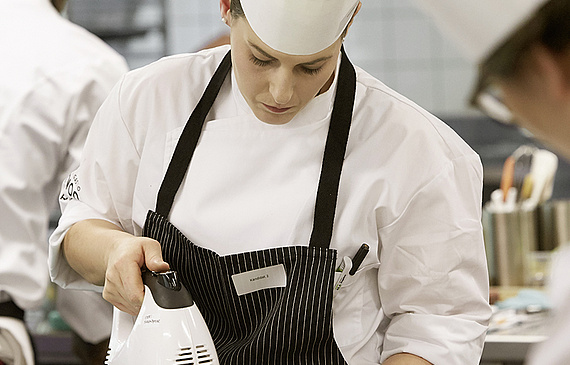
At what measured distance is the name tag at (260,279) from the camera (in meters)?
1.21

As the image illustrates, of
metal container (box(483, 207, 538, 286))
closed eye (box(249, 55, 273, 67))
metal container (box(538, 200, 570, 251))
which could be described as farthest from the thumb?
metal container (box(538, 200, 570, 251))

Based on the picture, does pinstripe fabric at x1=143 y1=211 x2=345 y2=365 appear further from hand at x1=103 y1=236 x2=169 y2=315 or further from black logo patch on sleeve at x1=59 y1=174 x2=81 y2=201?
black logo patch on sleeve at x1=59 y1=174 x2=81 y2=201

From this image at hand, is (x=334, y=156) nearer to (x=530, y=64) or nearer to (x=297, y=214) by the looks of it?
(x=297, y=214)

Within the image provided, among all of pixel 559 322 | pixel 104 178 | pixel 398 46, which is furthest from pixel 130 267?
pixel 398 46

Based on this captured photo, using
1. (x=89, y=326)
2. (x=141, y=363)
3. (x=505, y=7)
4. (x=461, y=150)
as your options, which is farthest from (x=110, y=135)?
(x=505, y=7)

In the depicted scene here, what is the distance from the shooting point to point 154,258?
1.15 m

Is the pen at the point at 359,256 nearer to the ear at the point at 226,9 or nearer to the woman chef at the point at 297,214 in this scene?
the woman chef at the point at 297,214

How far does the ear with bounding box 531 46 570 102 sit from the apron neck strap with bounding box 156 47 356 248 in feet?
2.32

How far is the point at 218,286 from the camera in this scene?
1233 millimetres

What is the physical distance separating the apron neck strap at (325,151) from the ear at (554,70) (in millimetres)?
708

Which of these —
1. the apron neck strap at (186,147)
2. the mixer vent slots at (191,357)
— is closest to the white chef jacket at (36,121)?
the apron neck strap at (186,147)

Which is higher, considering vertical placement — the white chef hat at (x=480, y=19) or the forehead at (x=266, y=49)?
the white chef hat at (x=480, y=19)

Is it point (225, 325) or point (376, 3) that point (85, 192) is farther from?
point (376, 3)

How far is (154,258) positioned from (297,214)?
0.25 meters
